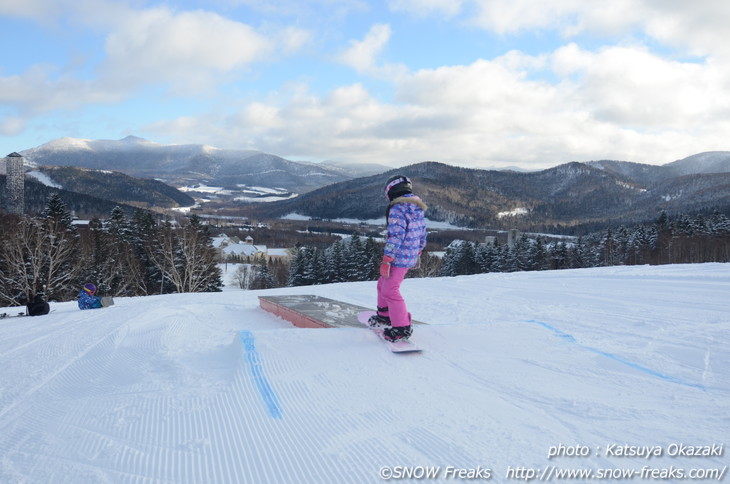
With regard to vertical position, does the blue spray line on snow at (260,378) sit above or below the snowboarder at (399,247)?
below

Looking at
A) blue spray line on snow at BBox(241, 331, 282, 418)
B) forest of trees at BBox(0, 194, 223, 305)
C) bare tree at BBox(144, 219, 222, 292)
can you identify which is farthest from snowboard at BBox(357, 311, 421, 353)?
bare tree at BBox(144, 219, 222, 292)

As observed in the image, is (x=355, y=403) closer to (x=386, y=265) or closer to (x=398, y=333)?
(x=398, y=333)

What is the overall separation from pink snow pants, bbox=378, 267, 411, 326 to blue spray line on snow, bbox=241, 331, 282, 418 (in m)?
1.50

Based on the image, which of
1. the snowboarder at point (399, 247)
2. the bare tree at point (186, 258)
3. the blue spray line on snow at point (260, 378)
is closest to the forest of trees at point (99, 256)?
the bare tree at point (186, 258)

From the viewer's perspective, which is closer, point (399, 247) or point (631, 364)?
point (631, 364)

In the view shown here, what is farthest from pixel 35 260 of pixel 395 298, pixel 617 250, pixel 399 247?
pixel 617 250

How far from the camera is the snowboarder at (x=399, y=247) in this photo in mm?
4750

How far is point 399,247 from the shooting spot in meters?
4.83

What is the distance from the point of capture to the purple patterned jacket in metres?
4.79

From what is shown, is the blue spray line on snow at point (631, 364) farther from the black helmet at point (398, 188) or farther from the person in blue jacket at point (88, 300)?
the person in blue jacket at point (88, 300)

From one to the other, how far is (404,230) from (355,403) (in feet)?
7.08

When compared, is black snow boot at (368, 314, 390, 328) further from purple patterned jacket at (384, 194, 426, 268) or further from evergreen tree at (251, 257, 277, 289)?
evergreen tree at (251, 257, 277, 289)

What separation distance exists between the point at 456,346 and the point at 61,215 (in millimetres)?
37445

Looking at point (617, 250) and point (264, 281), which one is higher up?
point (617, 250)
